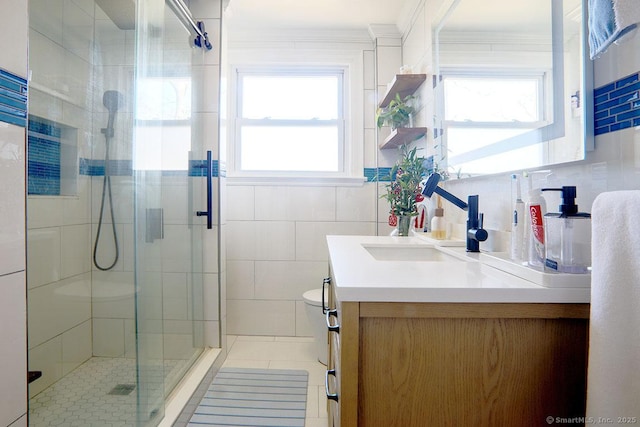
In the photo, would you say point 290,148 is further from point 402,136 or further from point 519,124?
point 519,124

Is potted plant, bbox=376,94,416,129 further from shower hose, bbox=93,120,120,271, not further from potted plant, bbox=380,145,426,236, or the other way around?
shower hose, bbox=93,120,120,271

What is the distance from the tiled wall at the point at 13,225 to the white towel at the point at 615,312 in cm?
117

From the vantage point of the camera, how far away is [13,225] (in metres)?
0.77

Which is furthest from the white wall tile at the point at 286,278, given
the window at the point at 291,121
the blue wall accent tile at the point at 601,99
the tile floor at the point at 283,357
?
the blue wall accent tile at the point at 601,99

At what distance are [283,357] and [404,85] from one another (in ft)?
6.31

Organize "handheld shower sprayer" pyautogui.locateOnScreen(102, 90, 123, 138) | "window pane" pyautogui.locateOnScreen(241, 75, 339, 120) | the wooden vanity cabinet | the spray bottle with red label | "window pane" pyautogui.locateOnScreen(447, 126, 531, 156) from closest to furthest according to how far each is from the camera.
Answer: the wooden vanity cabinet → the spray bottle with red label → "window pane" pyautogui.locateOnScreen(447, 126, 531, 156) → "handheld shower sprayer" pyautogui.locateOnScreen(102, 90, 123, 138) → "window pane" pyautogui.locateOnScreen(241, 75, 339, 120)

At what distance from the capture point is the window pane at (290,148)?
104 inches

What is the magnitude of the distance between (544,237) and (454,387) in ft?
1.30

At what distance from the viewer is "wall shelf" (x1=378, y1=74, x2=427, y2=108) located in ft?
6.52

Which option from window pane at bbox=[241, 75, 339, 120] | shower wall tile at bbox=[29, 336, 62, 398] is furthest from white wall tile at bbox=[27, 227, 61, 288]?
window pane at bbox=[241, 75, 339, 120]

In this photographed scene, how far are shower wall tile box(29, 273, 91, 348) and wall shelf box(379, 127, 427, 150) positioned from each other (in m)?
1.86

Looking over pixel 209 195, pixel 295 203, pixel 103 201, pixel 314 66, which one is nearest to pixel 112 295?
pixel 103 201

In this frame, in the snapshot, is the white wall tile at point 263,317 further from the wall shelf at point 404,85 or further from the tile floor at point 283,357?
the wall shelf at point 404,85

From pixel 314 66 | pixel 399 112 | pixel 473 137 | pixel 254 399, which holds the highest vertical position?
pixel 314 66
